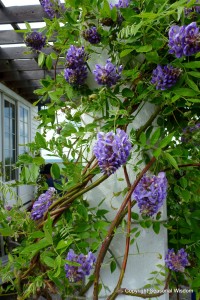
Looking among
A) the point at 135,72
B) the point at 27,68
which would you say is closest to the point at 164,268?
the point at 135,72

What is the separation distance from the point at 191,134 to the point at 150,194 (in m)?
0.26

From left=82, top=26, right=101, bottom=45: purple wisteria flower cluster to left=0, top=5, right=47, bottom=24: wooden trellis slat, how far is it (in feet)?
10.2

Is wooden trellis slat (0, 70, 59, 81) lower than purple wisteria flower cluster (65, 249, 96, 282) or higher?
higher

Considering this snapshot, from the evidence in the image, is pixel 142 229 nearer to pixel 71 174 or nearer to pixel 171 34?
pixel 71 174

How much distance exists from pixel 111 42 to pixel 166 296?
0.61 meters

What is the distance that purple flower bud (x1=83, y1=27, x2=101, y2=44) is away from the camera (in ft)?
2.71

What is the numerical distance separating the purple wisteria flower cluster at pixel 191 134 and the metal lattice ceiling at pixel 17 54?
130 centimetres

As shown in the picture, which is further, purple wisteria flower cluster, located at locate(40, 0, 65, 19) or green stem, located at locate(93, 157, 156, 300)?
purple wisteria flower cluster, located at locate(40, 0, 65, 19)

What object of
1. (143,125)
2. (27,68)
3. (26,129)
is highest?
(27,68)

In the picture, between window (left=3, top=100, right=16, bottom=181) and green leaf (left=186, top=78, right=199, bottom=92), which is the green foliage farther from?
window (left=3, top=100, right=16, bottom=181)

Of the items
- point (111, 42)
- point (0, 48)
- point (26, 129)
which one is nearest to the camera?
point (111, 42)

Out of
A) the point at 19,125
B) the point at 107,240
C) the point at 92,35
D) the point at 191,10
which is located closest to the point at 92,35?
the point at 92,35

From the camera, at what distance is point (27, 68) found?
5938 mm

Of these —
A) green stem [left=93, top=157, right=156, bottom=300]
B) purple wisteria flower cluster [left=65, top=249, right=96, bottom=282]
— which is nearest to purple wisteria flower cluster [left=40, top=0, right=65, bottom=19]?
green stem [left=93, top=157, right=156, bottom=300]
